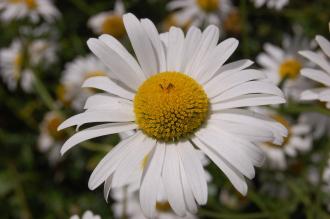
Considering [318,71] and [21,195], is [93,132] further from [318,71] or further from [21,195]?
[21,195]

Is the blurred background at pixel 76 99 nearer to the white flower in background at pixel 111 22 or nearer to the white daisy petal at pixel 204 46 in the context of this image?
the white flower in background at pixel 111 22

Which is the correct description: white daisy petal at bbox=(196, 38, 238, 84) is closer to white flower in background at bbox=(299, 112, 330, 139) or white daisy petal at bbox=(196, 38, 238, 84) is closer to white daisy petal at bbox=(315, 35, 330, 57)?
white daisy petal at bbox=(315, 35, 330, 57)

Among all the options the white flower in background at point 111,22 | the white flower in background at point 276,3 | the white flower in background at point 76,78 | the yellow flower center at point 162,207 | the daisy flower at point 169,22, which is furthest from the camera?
the daisy flower at point 169,22

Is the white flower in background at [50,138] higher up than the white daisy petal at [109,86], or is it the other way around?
the white daisy petal at [109,86]

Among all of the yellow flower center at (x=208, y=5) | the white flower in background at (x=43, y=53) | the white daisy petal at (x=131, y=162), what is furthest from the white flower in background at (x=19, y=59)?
the white daisy petal at (x=131, y=162)

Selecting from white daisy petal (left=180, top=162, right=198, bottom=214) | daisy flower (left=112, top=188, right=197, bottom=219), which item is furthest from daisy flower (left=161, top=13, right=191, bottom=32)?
white daisy petal (left=180, top=162, right=198, bottom=214)

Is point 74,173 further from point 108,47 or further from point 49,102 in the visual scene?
point 108,47
